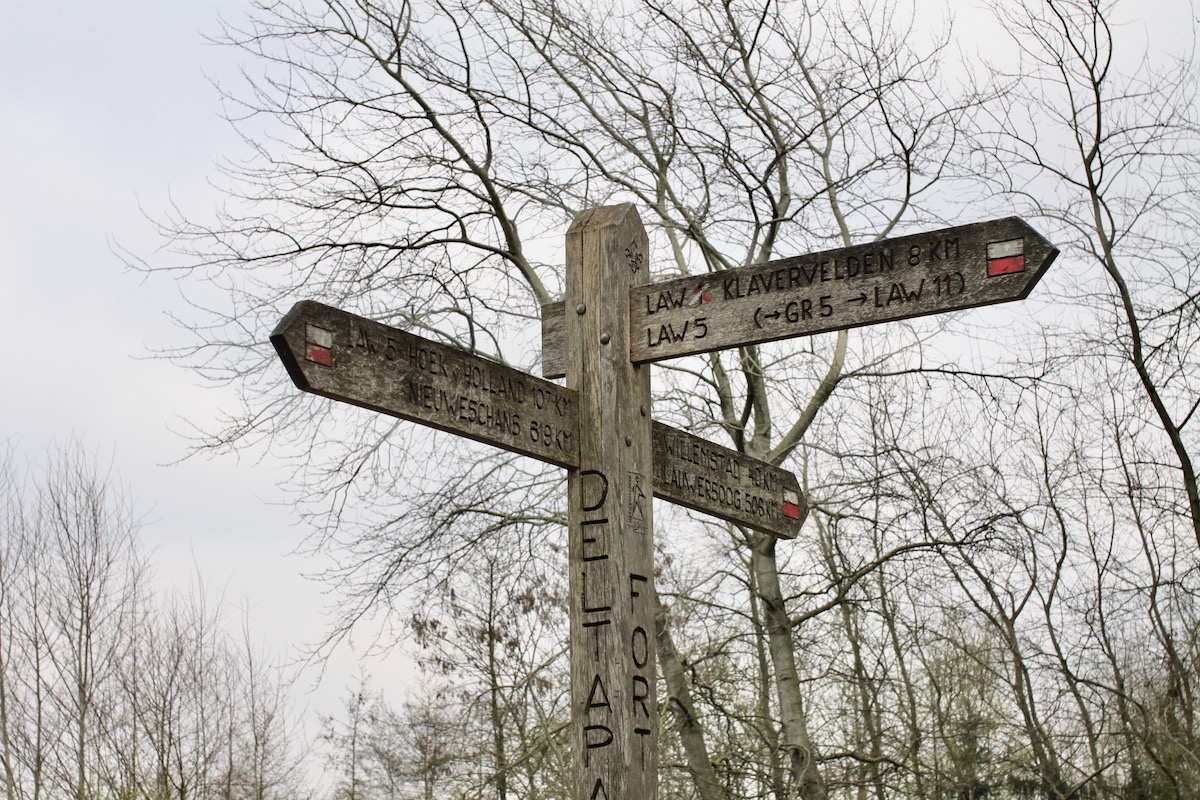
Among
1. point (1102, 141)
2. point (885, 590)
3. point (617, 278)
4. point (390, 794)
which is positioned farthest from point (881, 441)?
point (390, 794)

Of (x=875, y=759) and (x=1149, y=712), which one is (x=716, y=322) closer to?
(x=875, y=759)

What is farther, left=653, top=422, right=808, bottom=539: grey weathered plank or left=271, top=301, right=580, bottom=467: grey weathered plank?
left=653, top=422, right=808, bottom=539: grey weathered plank

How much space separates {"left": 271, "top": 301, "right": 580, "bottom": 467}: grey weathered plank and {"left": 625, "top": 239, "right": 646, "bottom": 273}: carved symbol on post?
47 centimetres

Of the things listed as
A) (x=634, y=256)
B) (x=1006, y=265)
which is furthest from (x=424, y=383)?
(x=1006, y=265)

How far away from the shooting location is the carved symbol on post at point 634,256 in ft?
13.1

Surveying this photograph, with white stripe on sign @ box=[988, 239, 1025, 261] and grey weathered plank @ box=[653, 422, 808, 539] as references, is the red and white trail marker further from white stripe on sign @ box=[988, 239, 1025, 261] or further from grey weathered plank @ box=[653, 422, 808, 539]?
grey weathered plank @ box=[653, 422, 808, 539]

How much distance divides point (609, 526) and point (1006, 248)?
1.25 metres

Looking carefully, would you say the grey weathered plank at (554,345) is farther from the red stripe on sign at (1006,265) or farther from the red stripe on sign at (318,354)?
the red stripe on sign at (1006,265)

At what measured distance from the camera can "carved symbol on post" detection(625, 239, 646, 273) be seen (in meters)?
4.00

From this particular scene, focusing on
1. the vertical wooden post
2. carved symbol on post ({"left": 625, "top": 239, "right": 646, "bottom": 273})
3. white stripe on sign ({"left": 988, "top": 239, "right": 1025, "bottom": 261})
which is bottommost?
the vertical wooden post

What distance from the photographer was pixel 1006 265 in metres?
3.44

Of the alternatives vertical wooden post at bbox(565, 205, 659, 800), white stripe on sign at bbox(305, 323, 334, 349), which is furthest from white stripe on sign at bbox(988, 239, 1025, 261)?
white stripe on sign at bbox(305, 323, 334, 349)

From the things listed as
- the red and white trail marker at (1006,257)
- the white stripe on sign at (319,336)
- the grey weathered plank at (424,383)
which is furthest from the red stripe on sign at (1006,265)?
the white stripe on sign at (319,336)

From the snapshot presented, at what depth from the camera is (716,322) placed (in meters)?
3.81
